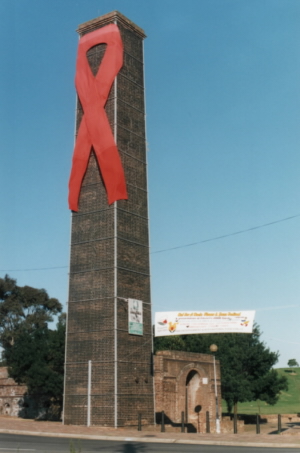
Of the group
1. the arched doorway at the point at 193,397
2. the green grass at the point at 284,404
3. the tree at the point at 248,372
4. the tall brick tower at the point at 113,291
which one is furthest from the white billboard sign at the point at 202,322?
the green grass at the point at 284,404

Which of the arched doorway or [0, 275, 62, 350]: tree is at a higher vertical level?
[0, 275, 62, 350]: tree

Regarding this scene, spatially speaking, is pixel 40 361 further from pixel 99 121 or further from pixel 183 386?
pixel 99 121

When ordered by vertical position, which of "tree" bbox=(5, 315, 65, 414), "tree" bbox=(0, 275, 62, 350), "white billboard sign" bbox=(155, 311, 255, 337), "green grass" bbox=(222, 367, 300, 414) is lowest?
"green grass" bbox=(222, 367, 300, 414)

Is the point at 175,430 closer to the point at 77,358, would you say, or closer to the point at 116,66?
the point at 77,358

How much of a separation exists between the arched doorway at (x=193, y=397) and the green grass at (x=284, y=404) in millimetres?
28667

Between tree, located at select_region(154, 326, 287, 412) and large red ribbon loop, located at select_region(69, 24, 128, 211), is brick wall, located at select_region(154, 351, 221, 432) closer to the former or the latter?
tree, located at select_region(154, 326, 287, 412)

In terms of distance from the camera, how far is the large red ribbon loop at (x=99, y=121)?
2881 centimetres

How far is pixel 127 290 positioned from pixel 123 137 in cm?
859

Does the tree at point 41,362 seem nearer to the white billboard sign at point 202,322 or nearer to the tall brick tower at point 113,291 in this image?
the tall brick tower at point 113,291

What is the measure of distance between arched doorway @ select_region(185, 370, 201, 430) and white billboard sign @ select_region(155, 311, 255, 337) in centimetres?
588

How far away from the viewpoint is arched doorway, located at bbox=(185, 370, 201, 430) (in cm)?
3309

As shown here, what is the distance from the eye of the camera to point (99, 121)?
2988cm

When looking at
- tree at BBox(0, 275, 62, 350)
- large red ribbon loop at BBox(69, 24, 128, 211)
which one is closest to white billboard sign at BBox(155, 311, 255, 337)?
large red ribbon loop at BBox(69, 24, 128, 211)

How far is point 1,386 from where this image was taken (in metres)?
41.6
